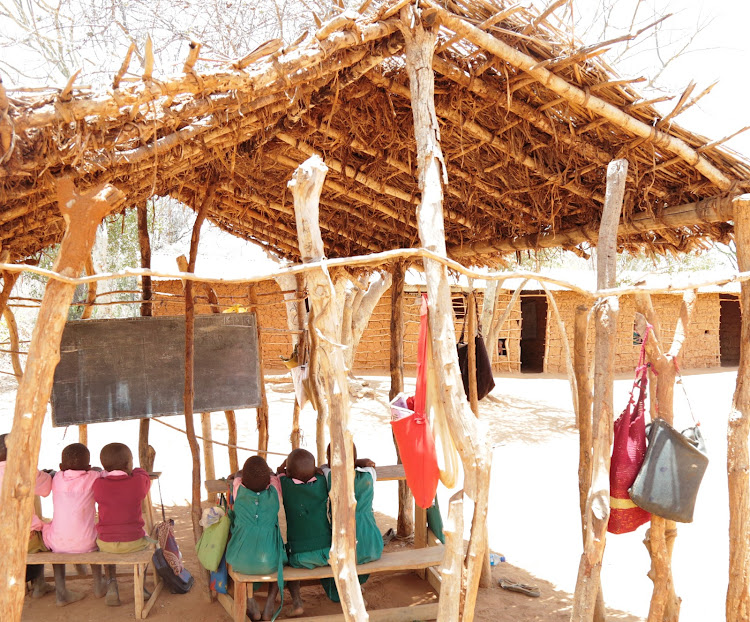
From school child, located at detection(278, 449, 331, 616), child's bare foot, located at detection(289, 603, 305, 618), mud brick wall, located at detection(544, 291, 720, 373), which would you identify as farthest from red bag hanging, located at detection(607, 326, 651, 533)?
mud brick wall, located at detection(544, 291, 720, 373)

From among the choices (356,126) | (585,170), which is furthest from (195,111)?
(585,170)

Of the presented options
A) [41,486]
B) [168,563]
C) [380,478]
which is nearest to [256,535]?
[168,563]

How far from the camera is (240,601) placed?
3.87 meters

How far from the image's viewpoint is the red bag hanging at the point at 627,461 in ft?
10.3

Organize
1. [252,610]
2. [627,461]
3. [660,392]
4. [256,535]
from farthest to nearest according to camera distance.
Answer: [252,610] < [256,535] < [660,392] < [627,461]

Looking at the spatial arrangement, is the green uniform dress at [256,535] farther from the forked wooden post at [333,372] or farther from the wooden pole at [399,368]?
the wooden pole at [399,368]

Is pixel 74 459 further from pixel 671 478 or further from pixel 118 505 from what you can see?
pixel 671 478

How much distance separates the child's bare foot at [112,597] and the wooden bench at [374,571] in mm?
696

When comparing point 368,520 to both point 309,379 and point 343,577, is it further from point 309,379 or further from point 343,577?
point 309,379

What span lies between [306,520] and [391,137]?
2391mm

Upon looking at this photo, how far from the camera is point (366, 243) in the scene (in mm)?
6023

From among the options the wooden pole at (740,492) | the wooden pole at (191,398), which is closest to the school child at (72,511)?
the wooden pole at (191,398)

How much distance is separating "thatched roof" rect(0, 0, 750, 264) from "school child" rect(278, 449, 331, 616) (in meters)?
1.95

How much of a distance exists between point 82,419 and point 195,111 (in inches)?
109
